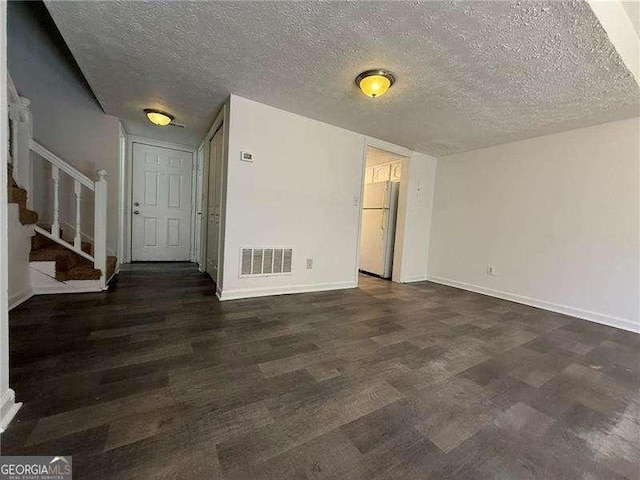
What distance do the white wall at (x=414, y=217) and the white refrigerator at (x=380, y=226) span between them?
0.59 ft

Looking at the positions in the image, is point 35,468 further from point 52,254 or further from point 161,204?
point 161,204

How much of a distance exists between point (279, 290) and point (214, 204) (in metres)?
1.49

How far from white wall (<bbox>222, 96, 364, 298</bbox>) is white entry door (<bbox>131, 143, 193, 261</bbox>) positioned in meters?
2.61

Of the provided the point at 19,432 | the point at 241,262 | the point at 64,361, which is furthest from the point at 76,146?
the point at 19,432

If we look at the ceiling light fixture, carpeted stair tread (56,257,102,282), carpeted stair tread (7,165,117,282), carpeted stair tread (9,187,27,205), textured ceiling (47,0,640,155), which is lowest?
carpeted stair tread (56,257,102,282)

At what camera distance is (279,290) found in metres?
3.13

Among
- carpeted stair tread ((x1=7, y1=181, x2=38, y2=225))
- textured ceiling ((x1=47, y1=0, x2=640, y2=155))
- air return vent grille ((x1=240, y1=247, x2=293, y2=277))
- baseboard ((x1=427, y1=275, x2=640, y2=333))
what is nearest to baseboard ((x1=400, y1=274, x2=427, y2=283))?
baseboard ((x1=427, y1=275, x2=640, y2=333))

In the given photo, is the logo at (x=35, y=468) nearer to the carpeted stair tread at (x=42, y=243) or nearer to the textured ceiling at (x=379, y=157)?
the carpeted stair tread at (x=42, y=243)

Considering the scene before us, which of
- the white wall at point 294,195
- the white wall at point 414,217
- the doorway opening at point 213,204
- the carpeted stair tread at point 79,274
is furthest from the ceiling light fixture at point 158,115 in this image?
the white wall at point 414,217

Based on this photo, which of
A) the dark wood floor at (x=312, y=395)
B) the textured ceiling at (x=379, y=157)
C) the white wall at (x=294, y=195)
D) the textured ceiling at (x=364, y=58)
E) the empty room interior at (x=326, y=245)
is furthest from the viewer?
the textured ceiling at (x=379, y=157)

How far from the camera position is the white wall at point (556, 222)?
8.75ft

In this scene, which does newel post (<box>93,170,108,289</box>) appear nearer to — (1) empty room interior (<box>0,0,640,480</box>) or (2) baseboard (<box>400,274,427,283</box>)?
→ (1) empty room interior (<box>0,0,640,480</box>)

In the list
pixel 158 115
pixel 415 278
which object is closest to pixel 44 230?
pixel 158 115

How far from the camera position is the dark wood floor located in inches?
38.5
